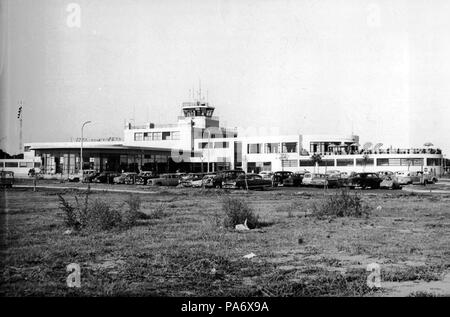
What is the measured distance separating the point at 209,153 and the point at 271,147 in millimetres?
11312

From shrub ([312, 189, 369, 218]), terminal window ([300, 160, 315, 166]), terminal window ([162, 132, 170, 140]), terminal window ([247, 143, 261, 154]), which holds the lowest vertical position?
shrub ([312, 189, 369, 218])

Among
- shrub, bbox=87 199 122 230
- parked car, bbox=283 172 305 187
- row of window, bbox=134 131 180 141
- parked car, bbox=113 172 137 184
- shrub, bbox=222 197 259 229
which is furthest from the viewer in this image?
row of window, bbox=134 131 180 141

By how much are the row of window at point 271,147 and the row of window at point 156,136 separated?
16.0 meters

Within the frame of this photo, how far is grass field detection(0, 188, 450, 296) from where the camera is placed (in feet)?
25.5

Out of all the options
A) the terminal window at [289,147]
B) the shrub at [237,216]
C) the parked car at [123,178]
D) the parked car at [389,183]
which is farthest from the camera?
the terminal window at [289,147]

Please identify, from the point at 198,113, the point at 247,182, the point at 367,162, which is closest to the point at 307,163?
the point at 367,162

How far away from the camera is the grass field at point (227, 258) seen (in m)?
7.76

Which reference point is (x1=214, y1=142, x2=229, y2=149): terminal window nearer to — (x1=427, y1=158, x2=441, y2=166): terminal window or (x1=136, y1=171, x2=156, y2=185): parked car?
(x1=427, y1=158, x2=441, y2=166): terminal window

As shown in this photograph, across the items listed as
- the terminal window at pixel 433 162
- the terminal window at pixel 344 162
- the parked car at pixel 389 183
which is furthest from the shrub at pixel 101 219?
the terminal window at pixel 433 162

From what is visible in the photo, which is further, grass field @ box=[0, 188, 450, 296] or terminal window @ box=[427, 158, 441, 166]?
terminal window @ box=[427, 158, 441, 166]

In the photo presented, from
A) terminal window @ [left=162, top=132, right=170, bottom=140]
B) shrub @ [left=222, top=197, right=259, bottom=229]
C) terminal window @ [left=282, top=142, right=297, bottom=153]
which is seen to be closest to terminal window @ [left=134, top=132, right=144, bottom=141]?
terminal window @ [left=162, top=132, right=170, bottom=140]

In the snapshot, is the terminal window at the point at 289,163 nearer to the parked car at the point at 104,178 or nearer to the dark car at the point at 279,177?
the parked car at the point at 104,178
